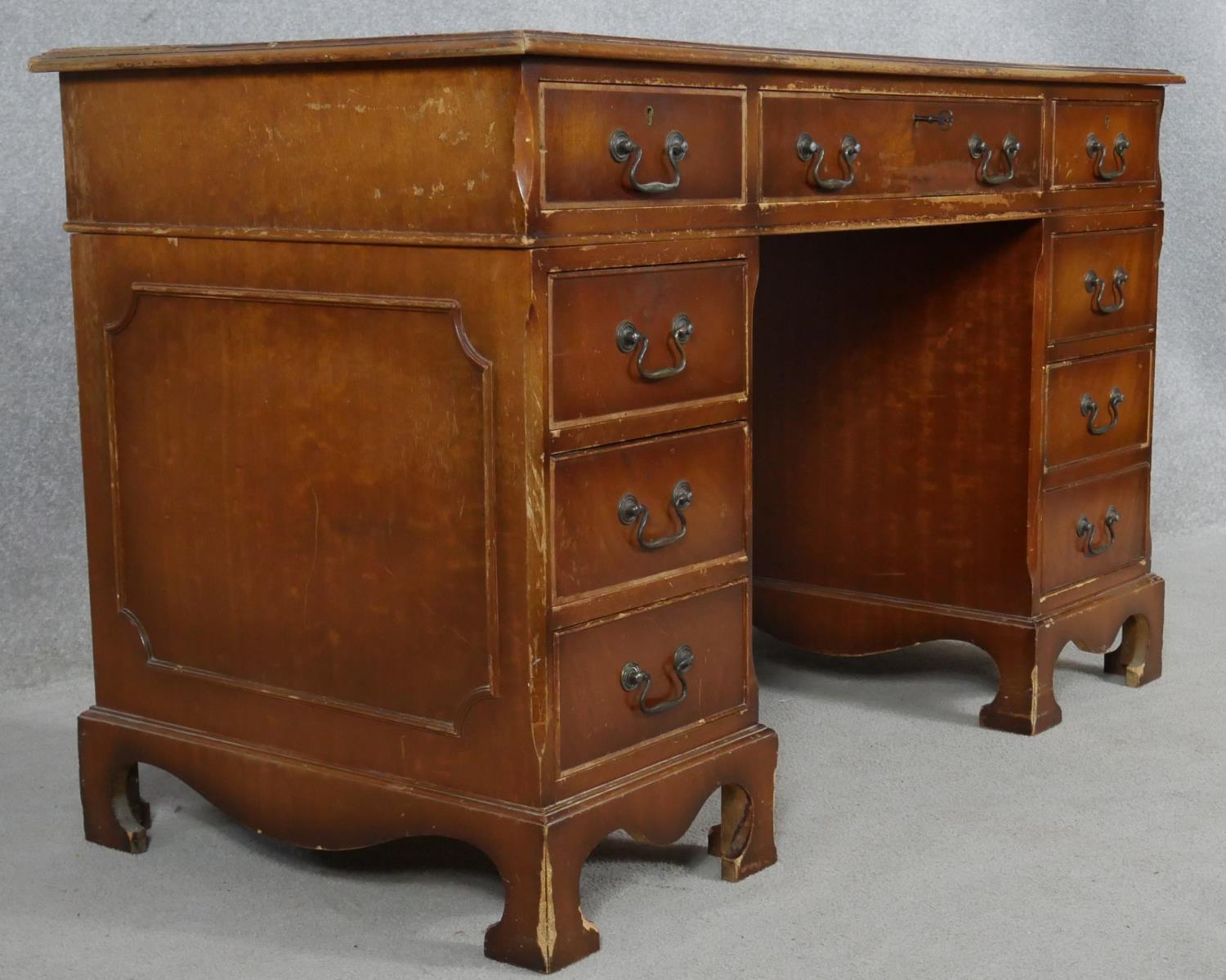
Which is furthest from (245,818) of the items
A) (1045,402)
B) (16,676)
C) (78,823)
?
(1045,402)

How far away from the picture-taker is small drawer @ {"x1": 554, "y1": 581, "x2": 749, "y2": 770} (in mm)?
1865

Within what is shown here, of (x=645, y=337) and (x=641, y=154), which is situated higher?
(x=641, y=154)

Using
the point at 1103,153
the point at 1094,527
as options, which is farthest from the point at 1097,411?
the point at 1103,153

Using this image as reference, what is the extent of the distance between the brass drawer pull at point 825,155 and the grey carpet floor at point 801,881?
0.80 m

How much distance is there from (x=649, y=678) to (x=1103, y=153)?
1.25 meters

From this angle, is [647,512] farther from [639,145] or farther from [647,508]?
[639,145]

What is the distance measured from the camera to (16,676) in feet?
9.32

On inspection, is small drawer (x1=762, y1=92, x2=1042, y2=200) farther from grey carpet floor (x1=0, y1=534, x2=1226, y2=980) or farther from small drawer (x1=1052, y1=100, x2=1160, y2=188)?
grey carpet floor (x1=0, y1=534, x2=1226, y2=980)

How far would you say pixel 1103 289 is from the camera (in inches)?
109

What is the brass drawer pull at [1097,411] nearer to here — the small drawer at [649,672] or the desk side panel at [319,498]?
the small drawer at [649,672]

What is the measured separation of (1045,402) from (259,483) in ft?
Result: 4.02

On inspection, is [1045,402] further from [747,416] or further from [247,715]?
[247,715]

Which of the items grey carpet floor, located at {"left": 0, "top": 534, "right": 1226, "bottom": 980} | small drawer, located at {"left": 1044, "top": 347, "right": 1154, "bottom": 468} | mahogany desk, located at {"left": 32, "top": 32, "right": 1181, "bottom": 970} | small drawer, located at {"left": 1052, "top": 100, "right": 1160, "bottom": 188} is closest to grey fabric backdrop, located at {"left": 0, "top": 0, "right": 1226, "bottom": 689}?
grey carpet floor, located at {"left": 0, "top": 534, "right": 1226, "bottom": 980}

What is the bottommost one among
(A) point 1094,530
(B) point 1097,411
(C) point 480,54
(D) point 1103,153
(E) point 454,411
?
(A) point 1094,530
